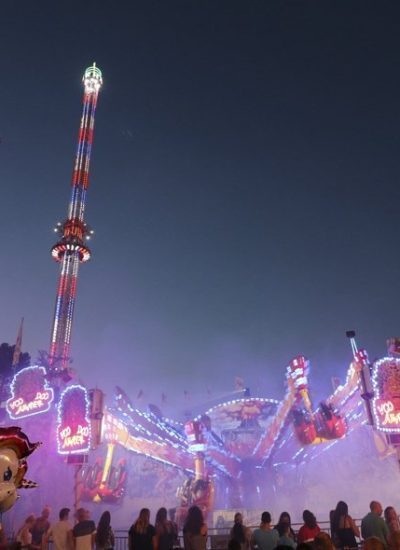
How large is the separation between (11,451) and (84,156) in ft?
163

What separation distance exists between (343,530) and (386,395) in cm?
1144

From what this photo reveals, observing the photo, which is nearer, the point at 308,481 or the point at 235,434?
the point at 308,481

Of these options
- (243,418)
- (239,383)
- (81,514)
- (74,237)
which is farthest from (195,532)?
(239,383)

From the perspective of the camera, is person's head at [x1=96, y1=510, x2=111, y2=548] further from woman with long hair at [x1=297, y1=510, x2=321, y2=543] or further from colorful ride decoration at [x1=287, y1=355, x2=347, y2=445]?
colorful ride decoration at [x1=287, y1=355, x2=347, y2=445]

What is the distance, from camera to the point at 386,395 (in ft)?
59.6

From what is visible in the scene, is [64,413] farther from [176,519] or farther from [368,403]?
[368,403]

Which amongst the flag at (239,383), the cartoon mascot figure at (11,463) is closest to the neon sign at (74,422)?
the cartoon mascot figure at (11,463)

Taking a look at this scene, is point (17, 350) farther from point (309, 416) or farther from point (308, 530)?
point (308, 530)

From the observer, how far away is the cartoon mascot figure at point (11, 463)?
662 centimetres

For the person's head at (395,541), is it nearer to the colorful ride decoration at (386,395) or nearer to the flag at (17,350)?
the colorful ride decoration at (386,395)

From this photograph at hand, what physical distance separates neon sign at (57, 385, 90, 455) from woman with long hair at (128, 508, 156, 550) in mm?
15116

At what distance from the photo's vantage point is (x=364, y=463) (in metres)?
38.2

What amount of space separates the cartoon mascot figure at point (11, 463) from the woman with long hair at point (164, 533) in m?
2.62

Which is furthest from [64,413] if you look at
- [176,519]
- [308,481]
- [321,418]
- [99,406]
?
[308,481]
